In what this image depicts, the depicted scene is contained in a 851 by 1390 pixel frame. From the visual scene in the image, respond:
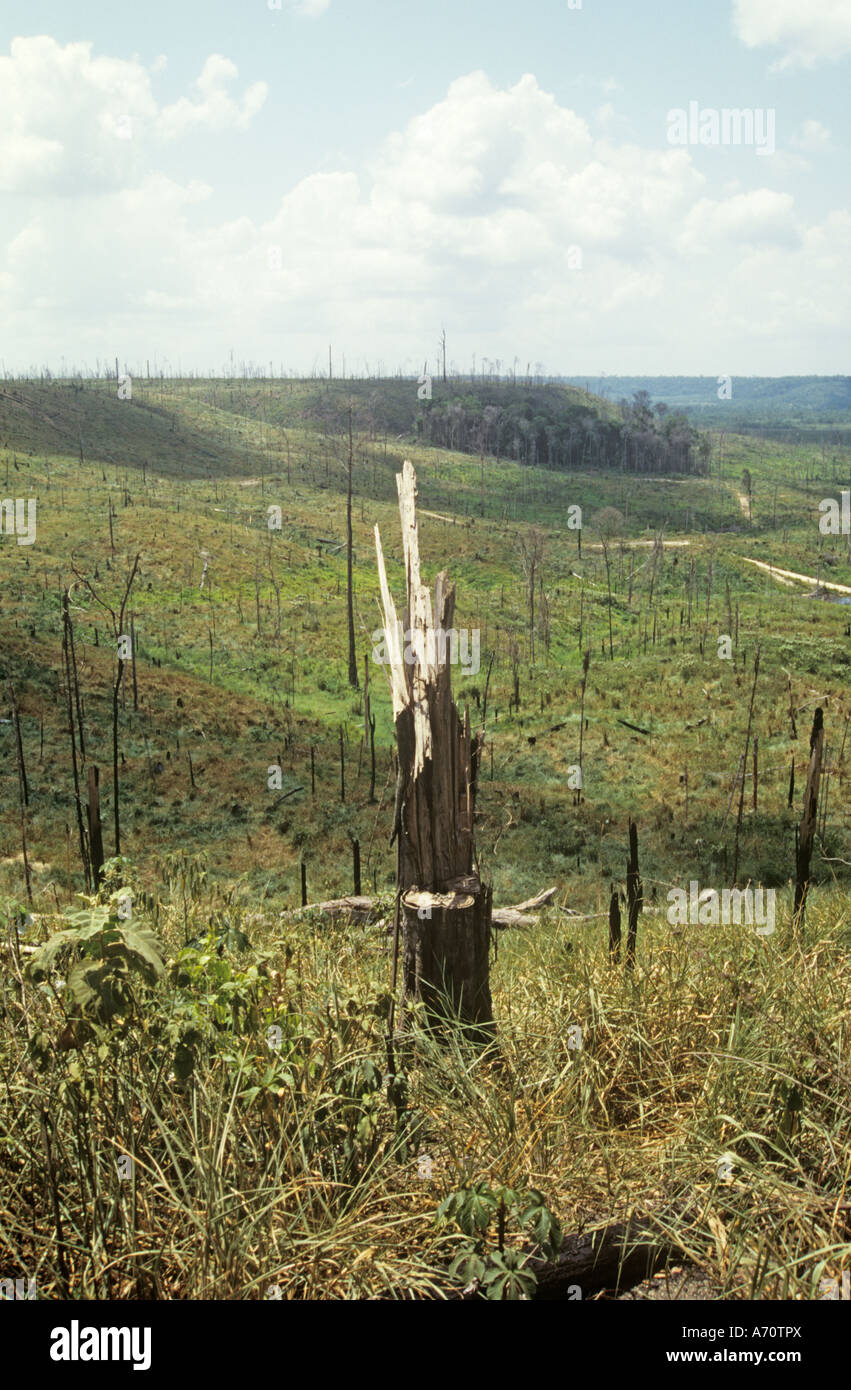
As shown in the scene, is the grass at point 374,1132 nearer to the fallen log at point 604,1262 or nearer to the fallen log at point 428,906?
the fallen log at point 604,1262

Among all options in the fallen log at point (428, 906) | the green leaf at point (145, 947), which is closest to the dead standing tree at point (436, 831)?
the fallen log at point (428, 906)

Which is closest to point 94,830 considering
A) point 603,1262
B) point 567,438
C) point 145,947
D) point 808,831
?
point 145,947

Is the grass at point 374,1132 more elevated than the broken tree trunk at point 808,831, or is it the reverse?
the broken tree trunk at point 808,831

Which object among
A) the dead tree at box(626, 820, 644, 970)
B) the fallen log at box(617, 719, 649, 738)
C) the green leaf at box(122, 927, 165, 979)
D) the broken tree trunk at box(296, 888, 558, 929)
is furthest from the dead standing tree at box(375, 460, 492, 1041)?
the fallen log at box(617, 719, 649, 738)

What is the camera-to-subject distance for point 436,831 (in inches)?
141

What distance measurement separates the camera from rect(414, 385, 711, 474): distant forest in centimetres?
Answer: 9931

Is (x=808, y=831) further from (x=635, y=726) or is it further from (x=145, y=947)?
(x=635, y=726)

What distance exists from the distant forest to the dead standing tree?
97.2 meters

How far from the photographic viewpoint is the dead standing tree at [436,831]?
3457 millimetres

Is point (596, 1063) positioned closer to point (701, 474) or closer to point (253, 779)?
point (253, 779)

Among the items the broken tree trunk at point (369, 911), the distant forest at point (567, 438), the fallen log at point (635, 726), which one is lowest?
the fallen log at point (635, 726)

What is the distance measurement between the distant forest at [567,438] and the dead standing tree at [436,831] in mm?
97223

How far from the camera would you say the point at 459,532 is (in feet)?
191
